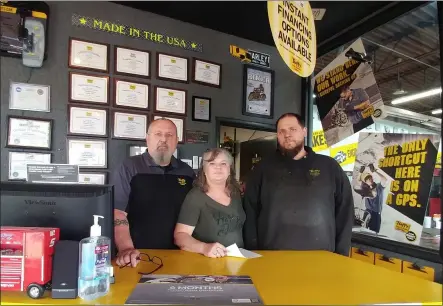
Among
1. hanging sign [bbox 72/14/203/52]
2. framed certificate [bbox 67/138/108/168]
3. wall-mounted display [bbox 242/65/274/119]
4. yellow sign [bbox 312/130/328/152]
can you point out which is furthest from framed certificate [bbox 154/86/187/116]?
yellow sign [bbox 312/130/328/152]

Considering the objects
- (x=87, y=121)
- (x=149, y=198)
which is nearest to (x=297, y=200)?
(x=149, y=198)

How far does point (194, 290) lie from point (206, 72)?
2.84 m

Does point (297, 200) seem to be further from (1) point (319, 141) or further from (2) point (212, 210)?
(1) point (319, 141)

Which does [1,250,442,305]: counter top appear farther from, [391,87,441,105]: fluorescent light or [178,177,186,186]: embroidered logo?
[391,87,441,105]: fluorescent light

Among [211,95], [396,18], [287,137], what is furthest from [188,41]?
[396,18]

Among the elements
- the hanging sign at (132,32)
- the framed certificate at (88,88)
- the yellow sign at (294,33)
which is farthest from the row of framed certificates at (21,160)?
the yellow sign at (294,33)

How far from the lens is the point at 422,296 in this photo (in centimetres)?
119

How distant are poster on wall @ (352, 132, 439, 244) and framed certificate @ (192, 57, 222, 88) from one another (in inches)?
60.9

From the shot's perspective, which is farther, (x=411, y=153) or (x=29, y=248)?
(x=411, y=153)

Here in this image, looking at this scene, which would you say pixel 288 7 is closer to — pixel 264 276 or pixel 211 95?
pixel 264 276

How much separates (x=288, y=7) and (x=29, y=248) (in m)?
1.69

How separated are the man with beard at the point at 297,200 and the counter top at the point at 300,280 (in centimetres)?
64

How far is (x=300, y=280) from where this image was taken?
134cm

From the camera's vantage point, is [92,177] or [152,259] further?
[92,177]
